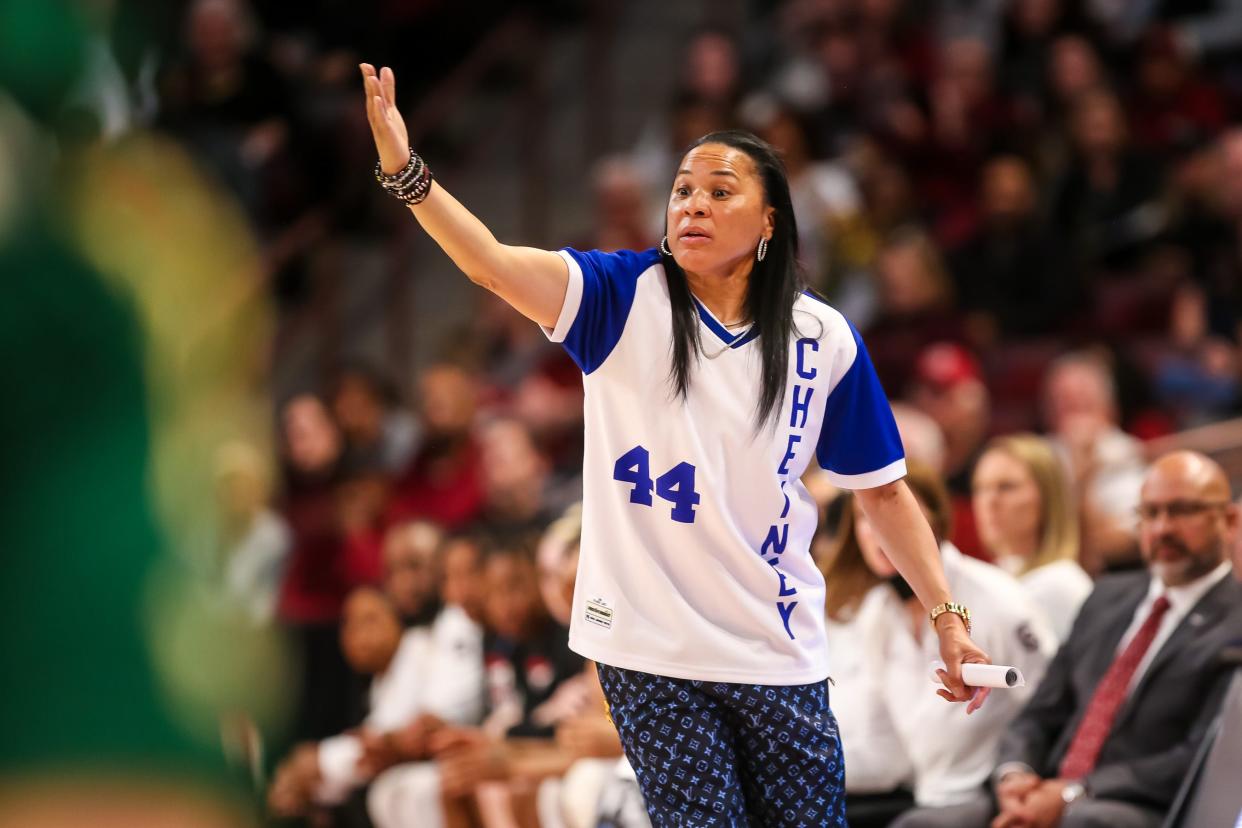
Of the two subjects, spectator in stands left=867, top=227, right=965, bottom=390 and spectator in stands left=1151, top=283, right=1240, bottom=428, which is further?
spectator in stands left=867, top=227, right=965, bottom=390

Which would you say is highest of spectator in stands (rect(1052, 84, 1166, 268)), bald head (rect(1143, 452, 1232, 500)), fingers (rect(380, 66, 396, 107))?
spectator in stands (rect(1052, 84, 1166, 268))

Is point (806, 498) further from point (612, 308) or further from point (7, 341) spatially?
point (7, 341)

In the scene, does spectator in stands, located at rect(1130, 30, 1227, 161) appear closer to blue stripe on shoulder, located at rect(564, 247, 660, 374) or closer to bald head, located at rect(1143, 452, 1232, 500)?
bald head, located at rect(1143, 452, 1232, 500)

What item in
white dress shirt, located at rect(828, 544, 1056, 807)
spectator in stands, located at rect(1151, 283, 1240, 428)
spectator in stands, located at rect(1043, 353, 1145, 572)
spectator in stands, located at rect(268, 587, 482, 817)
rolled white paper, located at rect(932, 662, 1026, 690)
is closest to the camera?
rolled white paper, located at rect(932, 662, 1026, 690)

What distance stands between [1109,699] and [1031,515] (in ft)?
2.99

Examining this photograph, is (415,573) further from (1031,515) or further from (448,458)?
(1031,515)

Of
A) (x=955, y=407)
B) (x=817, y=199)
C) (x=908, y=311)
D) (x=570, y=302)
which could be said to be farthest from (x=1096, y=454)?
(x=570, y=302)

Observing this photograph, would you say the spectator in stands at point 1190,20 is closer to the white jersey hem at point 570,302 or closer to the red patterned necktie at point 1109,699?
the red patterned necktie at point 1109,699

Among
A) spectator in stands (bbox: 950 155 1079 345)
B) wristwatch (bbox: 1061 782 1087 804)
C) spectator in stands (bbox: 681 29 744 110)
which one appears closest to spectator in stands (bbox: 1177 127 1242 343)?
spectator in stands (bbox: 950 155 1079 345)

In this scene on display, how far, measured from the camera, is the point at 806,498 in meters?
3.33

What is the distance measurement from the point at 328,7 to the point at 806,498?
896 cm

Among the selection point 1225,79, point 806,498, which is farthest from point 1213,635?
point 1225,79

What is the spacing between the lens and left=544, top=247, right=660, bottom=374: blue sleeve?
126 inches

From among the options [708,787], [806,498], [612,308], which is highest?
[612,308]
